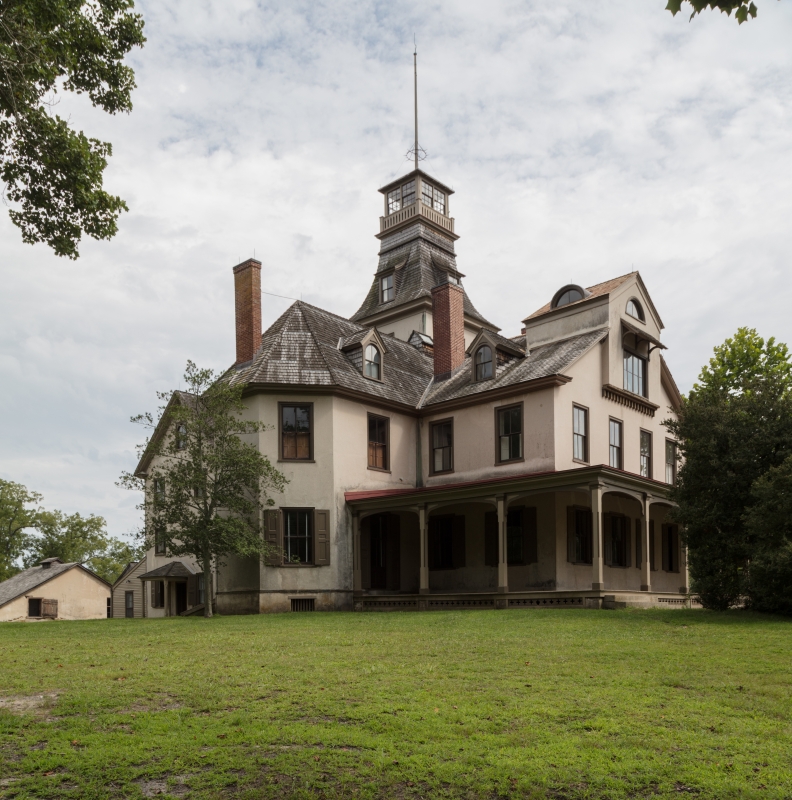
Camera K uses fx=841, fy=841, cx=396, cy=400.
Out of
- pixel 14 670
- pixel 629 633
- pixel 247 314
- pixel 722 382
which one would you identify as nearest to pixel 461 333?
pixel 247 314

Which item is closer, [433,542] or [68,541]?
[433,542]

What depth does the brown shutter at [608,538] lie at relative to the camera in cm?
2573

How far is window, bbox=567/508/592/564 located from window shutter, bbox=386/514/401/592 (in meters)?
5.77

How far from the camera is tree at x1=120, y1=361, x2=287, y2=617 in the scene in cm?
2233

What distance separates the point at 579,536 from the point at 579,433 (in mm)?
3050

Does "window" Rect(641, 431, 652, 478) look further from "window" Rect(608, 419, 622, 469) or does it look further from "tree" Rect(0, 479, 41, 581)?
"tree" Rect(0, 479, 41, 581)

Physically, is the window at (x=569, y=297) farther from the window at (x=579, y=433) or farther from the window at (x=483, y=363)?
the window at (x=579, y=433)

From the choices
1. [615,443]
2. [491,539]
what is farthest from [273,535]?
[615,443]

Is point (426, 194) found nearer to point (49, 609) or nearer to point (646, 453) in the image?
point (646, 453)

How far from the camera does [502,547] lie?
73.0 feet

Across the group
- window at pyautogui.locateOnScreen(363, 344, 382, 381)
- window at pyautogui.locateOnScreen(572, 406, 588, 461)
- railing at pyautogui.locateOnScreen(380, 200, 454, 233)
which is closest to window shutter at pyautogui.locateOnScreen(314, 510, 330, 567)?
window at pyautogui.locateOnScreen(363, 344, 382, 381)

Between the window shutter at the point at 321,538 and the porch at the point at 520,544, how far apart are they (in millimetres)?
951

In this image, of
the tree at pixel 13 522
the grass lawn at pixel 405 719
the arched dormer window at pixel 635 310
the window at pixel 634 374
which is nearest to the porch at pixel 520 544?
the window at pixel 634 374

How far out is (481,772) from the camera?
6078 mm
